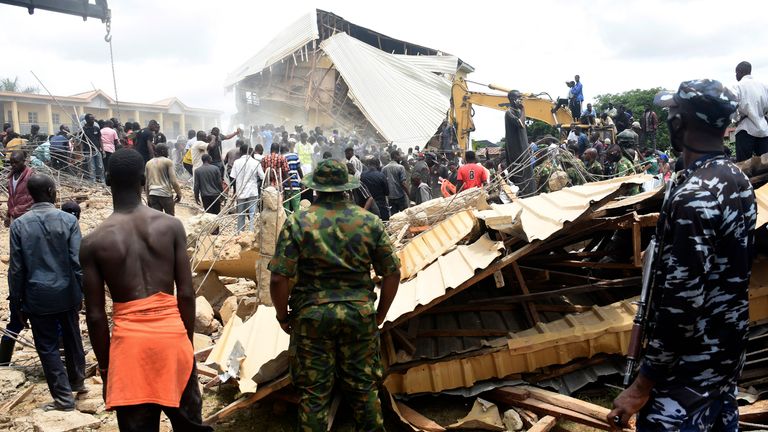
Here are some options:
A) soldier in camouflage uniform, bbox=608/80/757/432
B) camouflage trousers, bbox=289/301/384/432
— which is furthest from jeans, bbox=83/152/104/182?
soldier in camouflage uniform, bbox=608/80/757/432

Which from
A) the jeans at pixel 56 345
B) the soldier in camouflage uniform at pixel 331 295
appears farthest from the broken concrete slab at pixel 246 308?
the soldier in camouflage uniform at pixel 331 295

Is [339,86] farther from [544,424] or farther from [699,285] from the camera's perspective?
[699,285]

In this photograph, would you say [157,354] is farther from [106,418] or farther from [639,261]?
[639,261]

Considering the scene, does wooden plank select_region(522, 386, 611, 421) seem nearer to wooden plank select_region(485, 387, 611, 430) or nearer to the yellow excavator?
wooden plank select_region(485, 387, 611, 430)

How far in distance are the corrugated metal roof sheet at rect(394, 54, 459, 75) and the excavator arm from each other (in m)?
2.50

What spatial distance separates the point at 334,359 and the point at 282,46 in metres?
21.4

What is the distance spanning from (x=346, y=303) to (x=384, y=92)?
763 inches

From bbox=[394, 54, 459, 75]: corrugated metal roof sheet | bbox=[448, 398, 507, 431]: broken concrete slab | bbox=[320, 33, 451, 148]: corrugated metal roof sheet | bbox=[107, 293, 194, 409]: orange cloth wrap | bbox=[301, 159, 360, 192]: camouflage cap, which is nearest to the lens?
bbox=[107, 293, 194, 409]: orange cloth wrap

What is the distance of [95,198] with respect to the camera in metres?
11.7

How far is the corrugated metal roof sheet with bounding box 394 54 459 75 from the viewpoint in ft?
79.7

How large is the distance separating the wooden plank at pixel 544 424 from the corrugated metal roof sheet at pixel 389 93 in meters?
17.9

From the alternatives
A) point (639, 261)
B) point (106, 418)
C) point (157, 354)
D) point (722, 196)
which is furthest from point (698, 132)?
point (106, 418)

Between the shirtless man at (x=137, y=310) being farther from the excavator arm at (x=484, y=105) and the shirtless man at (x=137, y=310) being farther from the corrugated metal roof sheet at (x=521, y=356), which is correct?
the excavator arm at (x=484, y=105)

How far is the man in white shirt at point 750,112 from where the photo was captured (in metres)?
5.95
